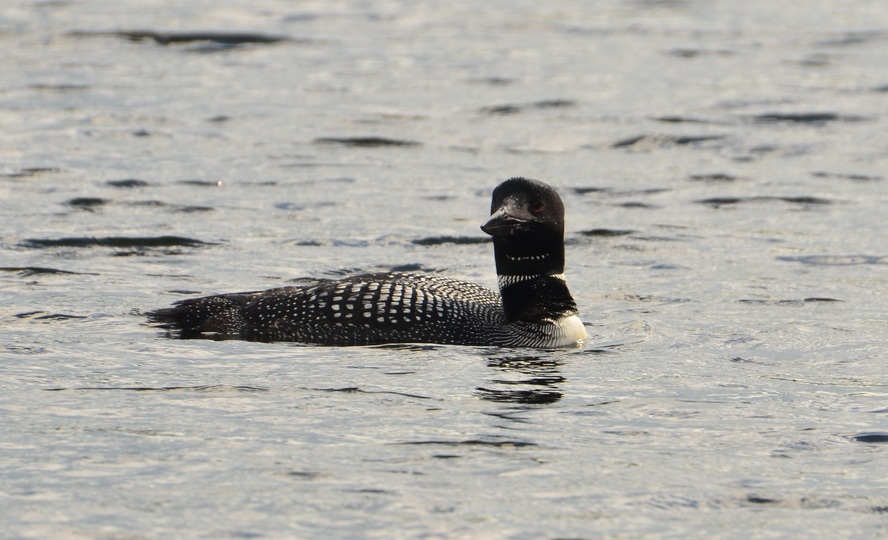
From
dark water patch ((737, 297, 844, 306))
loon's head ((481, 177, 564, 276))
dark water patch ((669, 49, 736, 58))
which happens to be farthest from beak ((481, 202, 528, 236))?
dark water patch ((669, 49, 736, 58))

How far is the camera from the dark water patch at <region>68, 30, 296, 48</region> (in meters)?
17.8

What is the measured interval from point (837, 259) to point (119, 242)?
4.25 meters

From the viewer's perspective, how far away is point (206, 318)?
298 inches

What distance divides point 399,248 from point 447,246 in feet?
1.14

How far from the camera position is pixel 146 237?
995cm

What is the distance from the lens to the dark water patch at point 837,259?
9.74 m

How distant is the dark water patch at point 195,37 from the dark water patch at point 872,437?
12632 mm

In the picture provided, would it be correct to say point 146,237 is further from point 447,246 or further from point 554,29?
point 554,29

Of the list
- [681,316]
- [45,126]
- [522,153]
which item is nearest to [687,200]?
[522,153]

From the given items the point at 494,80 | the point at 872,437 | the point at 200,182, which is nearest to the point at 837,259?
the point at 872,437

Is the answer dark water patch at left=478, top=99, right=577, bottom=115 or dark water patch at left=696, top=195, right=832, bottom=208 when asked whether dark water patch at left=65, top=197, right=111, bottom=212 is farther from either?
dark water patch at left=478, top=99, right=577, bottom=115

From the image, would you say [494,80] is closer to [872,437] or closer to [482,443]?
[872,437]

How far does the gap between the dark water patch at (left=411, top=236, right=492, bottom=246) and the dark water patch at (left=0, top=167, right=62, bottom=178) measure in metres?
3.19

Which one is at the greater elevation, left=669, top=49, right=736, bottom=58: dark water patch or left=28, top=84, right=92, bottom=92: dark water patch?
left=669, top=49, right=736, bottom=58: dark water patch
